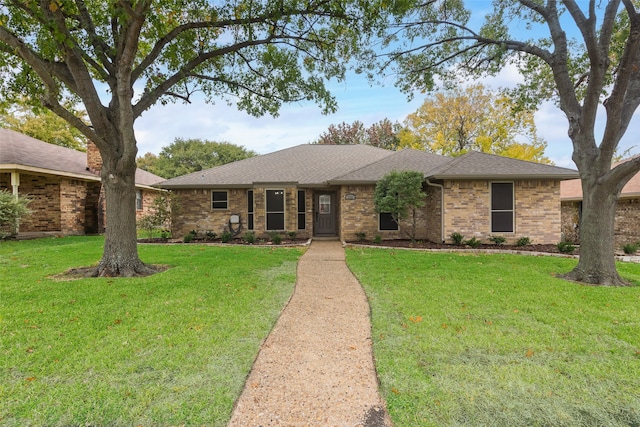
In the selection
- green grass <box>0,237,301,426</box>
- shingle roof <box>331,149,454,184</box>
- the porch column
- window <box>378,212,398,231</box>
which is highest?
shingle roof <box>331,149,454,184</box>

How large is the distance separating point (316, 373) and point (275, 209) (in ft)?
35.0

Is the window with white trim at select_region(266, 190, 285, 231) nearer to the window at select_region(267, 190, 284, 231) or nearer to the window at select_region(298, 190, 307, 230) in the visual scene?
the window at select_region(267, 190, 284, 231)

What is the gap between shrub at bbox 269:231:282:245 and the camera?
39.2 ft

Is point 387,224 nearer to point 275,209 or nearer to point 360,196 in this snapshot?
point 360,196

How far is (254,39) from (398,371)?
8359 mm

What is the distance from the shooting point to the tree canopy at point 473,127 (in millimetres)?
24359

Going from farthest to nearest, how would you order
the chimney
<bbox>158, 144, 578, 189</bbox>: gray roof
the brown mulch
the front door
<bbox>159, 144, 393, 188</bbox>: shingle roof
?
the chimney, the front door, <bbox>159, 144, 393, 188</bbox>: shingle roof, <bbox>158, 144, 578, 189</bbox>: gray roof, the brown mulch

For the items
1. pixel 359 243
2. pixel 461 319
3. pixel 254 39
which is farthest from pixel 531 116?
pixel 461 319

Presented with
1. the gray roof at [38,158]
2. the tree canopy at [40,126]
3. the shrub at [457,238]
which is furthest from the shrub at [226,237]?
the tree canopy at [40,126]

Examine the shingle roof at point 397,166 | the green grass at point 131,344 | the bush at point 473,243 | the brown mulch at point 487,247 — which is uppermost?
the shingle roof at point 397,166

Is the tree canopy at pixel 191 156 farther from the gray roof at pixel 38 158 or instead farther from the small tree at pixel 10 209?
the small tree at pixel 10 209

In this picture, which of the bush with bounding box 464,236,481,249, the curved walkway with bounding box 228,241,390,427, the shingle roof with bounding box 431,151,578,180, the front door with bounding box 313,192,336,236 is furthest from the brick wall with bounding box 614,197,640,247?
the curved walkway with bounding box 228,241,390,427

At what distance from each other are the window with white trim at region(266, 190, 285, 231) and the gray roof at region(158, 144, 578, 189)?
631 mm

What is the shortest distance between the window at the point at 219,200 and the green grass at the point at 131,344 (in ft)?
23.7
